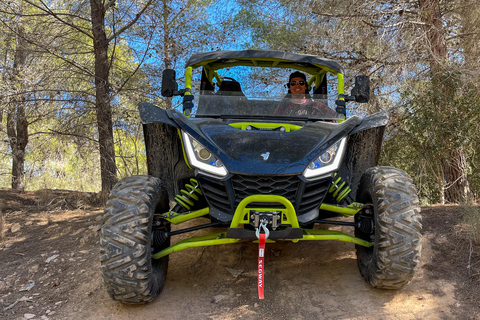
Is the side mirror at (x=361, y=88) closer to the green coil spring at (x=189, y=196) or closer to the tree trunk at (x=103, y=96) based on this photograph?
the green coil spring at (x=189, y=196)

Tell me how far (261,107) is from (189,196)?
1436mm

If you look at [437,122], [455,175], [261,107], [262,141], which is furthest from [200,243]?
[455,175]

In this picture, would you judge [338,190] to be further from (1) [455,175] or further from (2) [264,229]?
(1) [455,175]

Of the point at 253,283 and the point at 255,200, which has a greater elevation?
the point at 255,200

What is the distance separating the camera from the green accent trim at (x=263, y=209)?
3.16 m

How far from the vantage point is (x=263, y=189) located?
10.6ft

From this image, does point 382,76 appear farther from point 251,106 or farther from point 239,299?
point 239,299

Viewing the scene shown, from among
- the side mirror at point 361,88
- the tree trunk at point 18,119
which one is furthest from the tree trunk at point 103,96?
the side mirror at point 361,88

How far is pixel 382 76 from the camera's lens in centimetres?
809

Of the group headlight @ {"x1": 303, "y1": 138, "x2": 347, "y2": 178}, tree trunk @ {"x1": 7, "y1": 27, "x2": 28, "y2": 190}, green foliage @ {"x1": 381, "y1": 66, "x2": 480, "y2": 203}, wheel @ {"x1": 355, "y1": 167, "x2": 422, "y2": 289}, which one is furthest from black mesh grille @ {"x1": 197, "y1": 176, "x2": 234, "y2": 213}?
tree trunk @ {"x1": 7, "y1": 27, "x2": 28, "y2": 190}

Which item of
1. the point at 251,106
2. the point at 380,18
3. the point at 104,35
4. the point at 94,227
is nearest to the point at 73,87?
the point at 104,35

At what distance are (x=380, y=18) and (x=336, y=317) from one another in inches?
→ 234

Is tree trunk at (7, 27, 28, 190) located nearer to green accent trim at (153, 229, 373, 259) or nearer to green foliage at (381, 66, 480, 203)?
green accent trim at (153, 229, 373, 259)

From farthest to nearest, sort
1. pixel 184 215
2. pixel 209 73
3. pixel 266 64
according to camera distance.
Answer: pixel 209 73, pixel 266 64, pixel 184 215
